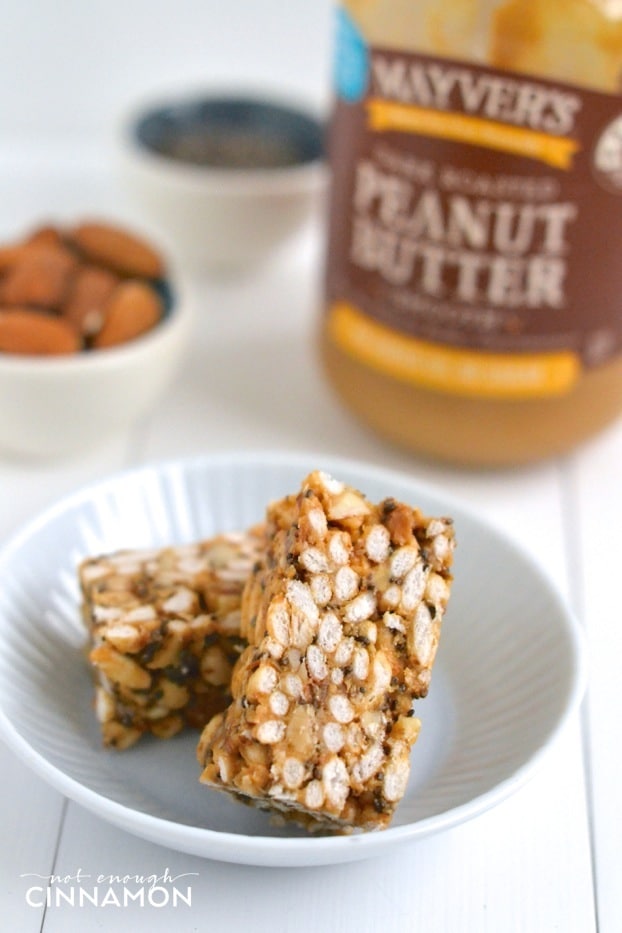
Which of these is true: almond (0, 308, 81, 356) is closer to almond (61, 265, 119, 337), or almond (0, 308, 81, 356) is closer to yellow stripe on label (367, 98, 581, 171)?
almond (61, 265, 119, 337)

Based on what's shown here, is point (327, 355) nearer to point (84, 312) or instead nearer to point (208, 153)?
point (84, 312)

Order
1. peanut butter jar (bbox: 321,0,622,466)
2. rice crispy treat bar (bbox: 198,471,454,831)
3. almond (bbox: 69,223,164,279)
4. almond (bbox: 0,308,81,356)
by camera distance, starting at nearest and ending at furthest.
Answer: rice crispy treat bar (bbox: 198,471,454,831)
peanut butter jar (bbox: 321,0,622,466)
almond (bbox: 0,308,81,356)
almond (bbox: 69,223,164,279)

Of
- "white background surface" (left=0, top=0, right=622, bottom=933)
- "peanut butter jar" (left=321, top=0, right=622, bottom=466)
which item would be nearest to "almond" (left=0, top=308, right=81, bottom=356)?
"white background surface" (left=0, top=0, right=622, bottom=933)

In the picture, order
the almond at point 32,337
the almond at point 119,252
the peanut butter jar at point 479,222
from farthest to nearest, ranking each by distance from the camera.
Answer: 1. the almond at point 119,252
2. the almond at point 32,337
3. the peanut butter jar at point 479,222

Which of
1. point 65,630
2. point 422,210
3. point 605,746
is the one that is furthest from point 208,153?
point 605,746

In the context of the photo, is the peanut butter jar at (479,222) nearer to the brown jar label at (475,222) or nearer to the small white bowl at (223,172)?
the brown jar label at (475,222)

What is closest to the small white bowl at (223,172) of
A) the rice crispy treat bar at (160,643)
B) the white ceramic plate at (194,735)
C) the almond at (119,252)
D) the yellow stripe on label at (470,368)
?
the almond at (119,252)

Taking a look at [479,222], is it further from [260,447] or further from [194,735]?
[194,735]
